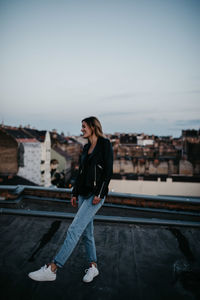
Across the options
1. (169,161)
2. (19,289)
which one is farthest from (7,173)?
(19,289)

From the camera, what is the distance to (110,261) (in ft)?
8.41

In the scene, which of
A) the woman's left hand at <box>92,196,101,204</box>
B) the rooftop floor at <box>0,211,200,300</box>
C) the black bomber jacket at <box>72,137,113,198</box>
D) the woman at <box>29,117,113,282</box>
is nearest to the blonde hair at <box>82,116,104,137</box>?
the woman at <box>29,117,113,282</box>

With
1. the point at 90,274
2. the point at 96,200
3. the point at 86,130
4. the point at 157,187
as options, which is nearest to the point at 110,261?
the point at 90,274

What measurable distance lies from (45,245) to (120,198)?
77.9 inches

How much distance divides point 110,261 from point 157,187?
20294 mm

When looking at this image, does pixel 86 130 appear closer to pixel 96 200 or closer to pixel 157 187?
pixel 96 200

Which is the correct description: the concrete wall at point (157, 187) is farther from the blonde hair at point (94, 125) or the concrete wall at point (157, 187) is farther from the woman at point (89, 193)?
the blonde hair at point (94, 125)

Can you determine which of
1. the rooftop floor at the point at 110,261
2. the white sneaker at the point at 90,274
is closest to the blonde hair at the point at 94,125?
the white sneaker at the point at 90,274

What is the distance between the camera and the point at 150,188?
2169 centimetres

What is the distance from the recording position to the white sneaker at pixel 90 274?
2168 mm

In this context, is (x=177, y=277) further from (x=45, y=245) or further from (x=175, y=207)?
(x=175, y=207)

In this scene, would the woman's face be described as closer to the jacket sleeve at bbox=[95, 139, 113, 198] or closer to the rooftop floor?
the jacket sleeve at bbox=[95, 139, 113, 198]

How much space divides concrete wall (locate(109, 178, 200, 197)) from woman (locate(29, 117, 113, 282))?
65.7ft

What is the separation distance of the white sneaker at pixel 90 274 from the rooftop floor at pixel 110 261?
0.18 feet
